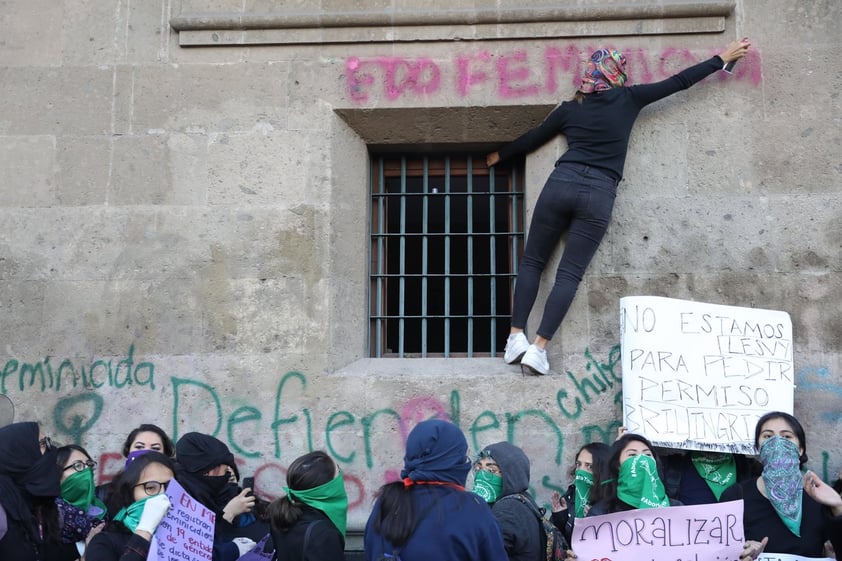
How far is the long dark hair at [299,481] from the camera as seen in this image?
13.6ft

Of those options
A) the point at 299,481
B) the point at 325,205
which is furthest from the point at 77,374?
the point at 299,481

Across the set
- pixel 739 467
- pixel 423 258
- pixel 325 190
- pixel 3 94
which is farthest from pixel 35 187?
pixel 739 467

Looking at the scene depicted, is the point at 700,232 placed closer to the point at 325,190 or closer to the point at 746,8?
the point at 746,8

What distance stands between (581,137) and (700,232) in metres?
1.00

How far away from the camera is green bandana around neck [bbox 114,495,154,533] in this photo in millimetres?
4051

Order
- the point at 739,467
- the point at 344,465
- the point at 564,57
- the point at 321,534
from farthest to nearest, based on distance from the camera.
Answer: the point at 564,57, the point at 344,465, the point at 739,467, the point at 321,534

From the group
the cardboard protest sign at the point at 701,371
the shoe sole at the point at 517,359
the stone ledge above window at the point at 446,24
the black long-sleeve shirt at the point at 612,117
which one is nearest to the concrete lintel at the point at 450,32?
the stone ledge above window at the point at 446,24

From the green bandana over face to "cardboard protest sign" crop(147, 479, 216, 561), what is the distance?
1.99 m

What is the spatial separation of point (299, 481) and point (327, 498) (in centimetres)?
15

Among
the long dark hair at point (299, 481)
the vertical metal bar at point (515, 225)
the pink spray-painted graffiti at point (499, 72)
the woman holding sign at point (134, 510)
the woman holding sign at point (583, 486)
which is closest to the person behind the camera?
the woman holding sign at point (134, 510)

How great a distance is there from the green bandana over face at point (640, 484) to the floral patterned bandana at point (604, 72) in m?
2.68

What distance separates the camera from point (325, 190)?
21.2ft

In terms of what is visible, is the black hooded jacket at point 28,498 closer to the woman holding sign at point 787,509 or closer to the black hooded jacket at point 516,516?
the black hooded jacket at point 516,516

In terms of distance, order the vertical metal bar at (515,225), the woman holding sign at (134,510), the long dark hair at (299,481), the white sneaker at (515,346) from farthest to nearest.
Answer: the vertical metal bar at (515,225)
the white sneaker at (515,346)
the long dark hair at (299,481)
the woman holding sign at (134,510)
